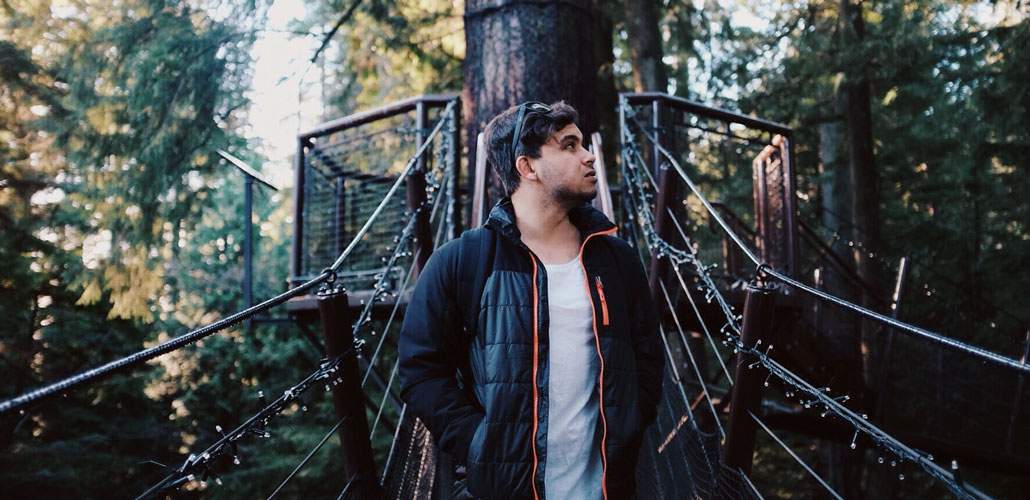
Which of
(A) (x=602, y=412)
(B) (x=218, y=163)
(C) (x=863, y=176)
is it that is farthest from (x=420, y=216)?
(C) (x=863, y=176)

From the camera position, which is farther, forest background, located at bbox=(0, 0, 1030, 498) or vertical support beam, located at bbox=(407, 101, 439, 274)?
forest background, located at bbox=(0, 0, 1030, 498)

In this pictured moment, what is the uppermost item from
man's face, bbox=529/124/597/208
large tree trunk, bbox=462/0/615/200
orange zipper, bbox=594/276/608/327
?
large tree trunk, bbox=462/0/615/200

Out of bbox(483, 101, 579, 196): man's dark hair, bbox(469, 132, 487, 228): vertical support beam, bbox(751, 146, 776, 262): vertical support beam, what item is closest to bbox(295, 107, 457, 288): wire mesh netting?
bbox(469, 132, 487, 228): vertical support beam

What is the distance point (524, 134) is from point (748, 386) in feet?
3.65

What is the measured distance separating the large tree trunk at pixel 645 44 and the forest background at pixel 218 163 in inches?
1.2

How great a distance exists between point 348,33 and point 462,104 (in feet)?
13.7

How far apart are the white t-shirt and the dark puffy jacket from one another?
0.11 feet

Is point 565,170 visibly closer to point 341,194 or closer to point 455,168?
point 455,168

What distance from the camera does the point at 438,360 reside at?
71.2 inches

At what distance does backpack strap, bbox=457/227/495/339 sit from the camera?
184cm

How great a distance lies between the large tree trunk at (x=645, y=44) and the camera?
8.34m

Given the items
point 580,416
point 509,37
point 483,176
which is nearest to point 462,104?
point 509,37

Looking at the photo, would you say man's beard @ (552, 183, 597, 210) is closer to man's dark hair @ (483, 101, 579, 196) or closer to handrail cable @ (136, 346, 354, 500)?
man's dark hair @ (483, 101, 579, 196)

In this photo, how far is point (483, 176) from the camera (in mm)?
3963
